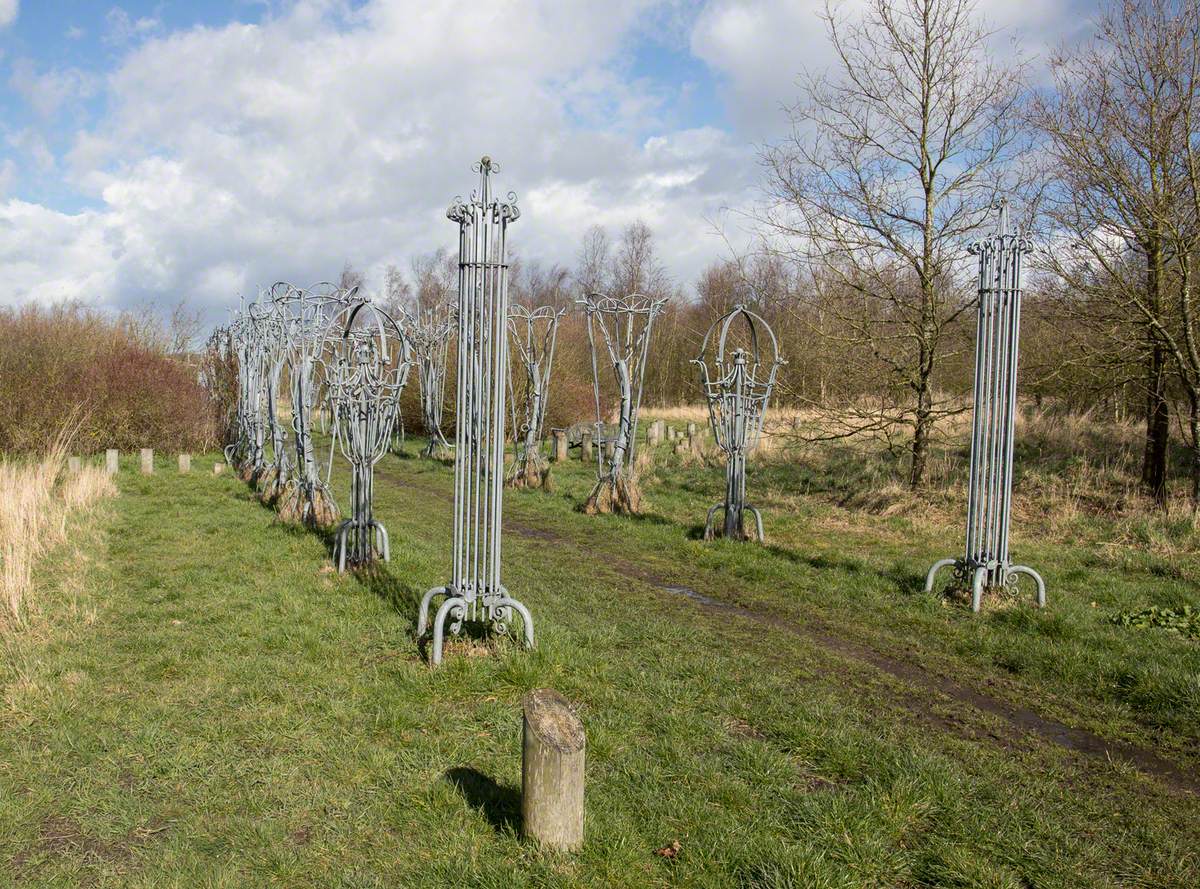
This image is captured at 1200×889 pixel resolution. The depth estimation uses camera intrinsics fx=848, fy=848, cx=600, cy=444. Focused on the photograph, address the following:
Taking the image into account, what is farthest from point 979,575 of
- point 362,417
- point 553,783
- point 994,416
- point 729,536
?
point 362,417

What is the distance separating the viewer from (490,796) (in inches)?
133

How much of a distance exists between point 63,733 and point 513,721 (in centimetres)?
207

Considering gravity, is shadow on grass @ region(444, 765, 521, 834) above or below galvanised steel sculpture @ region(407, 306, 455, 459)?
below

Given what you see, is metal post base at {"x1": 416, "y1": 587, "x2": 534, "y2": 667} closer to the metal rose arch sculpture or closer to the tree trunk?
the metal rose arch sculpture

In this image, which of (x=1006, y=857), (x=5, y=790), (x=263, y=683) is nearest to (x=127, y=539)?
(x=263, y=683)

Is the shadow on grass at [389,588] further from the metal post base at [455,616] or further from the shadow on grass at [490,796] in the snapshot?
the shadow on grass at [490,796]

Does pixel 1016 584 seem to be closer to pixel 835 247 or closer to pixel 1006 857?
pixel 1006 857

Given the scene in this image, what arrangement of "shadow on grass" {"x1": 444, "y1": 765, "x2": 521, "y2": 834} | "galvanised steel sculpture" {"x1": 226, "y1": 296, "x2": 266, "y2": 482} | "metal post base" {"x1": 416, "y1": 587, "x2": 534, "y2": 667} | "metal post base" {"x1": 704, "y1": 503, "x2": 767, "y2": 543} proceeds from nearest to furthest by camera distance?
1. "shadow on grass" {"x1": 444, "y1": 765, "x2": 521, "y2": 834}
2. "metal post base" {"x1": 416, "y1": 587, "x2": 534, "y2": 667}
3. "metal post base" {"x1": 704, "y1": 503, "x2": 767, "y2": 543}
4. "galvanised steel sculpture" {"x1": 226, "y1": 296, "x2": 266, "y2": 482}

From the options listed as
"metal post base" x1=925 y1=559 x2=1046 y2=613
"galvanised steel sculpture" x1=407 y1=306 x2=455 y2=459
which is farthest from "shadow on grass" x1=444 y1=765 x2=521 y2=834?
"galvanised steel sculpture" x1=407 y1=306 x2=455 y2=459

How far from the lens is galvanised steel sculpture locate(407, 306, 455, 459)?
1772cm

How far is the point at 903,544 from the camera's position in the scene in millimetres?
8766

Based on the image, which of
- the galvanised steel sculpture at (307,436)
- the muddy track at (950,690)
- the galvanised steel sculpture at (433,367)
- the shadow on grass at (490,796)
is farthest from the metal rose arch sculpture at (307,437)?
the galvanised steel sculpture at (433,367)

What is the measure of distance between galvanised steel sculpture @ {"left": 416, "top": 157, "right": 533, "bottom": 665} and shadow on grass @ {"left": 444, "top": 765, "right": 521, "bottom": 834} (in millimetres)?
1265

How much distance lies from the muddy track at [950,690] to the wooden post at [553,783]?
2.27 metres
